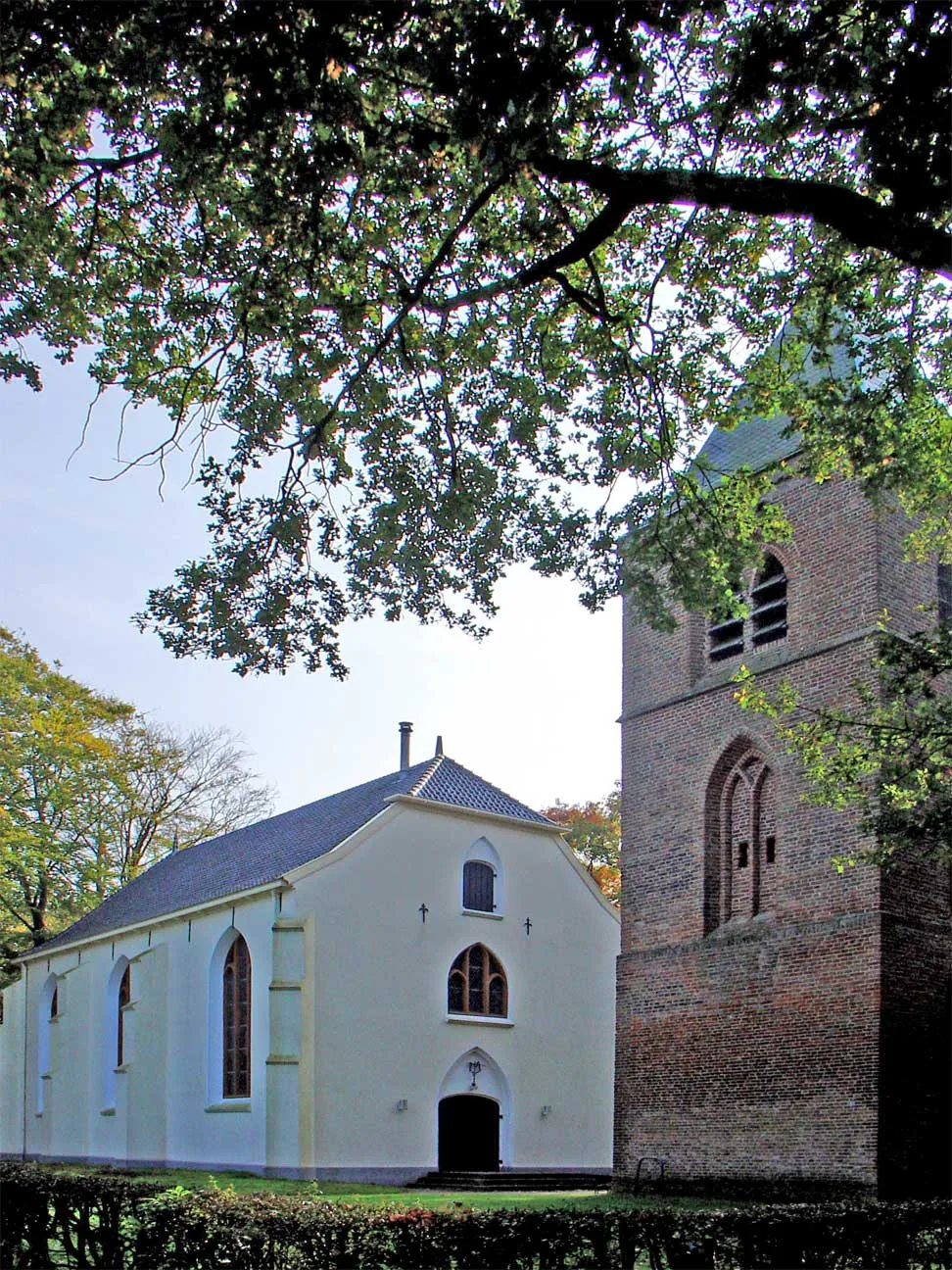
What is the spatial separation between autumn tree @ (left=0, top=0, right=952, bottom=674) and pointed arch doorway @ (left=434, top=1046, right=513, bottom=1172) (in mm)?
16690

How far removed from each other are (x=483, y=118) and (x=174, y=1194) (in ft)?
25.0

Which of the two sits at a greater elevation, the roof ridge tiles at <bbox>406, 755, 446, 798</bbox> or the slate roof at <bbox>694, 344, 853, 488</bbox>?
the slate roof at <bbox>694, 344, 853, 488</bbox>

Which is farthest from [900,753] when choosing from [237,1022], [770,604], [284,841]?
[284,841]

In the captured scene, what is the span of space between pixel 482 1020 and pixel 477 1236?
729 inches

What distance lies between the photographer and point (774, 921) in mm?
19266

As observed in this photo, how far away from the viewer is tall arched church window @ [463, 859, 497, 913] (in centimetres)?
2777

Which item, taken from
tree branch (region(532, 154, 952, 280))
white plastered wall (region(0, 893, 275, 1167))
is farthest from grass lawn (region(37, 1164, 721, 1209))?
tree branch (region(532, 154, 952, 280))

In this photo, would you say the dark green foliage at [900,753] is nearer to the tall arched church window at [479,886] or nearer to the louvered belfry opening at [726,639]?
the louvered belfry opening at [726,639]

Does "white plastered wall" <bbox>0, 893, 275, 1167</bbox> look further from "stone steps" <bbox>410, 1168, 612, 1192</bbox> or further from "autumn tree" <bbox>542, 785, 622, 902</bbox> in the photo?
→ "autumn tree" <bbox>542, 785, 622, 902</bbox>

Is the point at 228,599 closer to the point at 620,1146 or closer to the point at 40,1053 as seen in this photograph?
the point at 620,1146

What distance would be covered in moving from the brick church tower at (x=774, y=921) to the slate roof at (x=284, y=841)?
684 cm

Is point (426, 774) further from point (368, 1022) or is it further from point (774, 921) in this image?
point (774, 921)

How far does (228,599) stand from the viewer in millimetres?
10891

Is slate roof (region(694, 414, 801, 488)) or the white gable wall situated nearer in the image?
slate roof (region(694, 414, 801, 488))
